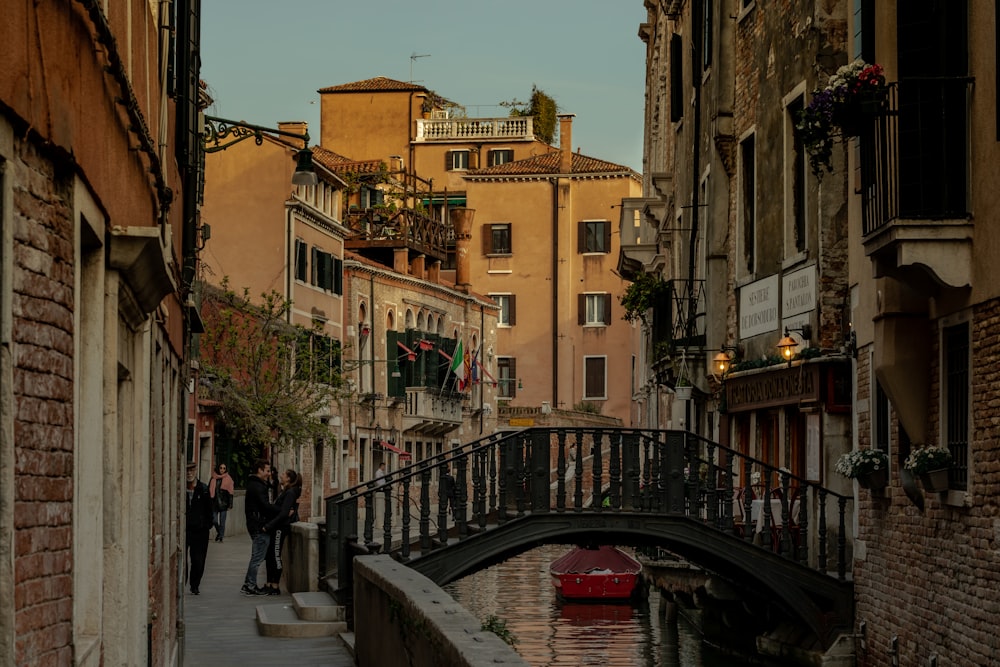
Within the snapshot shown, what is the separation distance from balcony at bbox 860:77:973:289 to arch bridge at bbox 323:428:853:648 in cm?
504

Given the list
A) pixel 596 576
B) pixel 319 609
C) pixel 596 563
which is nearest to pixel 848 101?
pixel 319 609

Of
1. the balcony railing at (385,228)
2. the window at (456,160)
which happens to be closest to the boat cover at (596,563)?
the balcony railing at (385,228)

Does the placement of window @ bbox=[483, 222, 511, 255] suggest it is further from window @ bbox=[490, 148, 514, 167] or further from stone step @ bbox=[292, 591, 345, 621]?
stone step @ bbox=[292, 591, 345, 621]

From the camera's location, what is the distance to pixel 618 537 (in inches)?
748

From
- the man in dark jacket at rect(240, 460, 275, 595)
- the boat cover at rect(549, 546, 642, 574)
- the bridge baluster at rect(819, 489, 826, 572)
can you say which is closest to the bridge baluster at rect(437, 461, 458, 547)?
the man in dark jacket at rect(240, 460, 275, 595)

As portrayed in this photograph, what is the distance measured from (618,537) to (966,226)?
717 cm

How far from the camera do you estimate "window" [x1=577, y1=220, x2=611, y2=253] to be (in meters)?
68.9

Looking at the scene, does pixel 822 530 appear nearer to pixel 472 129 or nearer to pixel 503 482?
pixel 503 482

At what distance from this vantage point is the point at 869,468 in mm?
15531

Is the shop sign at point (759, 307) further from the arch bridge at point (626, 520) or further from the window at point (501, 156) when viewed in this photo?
the window at point (501, 156)

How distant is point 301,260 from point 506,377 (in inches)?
883

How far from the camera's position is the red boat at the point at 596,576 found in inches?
1160

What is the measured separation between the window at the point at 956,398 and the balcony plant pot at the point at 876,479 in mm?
1860

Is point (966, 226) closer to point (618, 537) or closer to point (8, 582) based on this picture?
point (618, 537)
